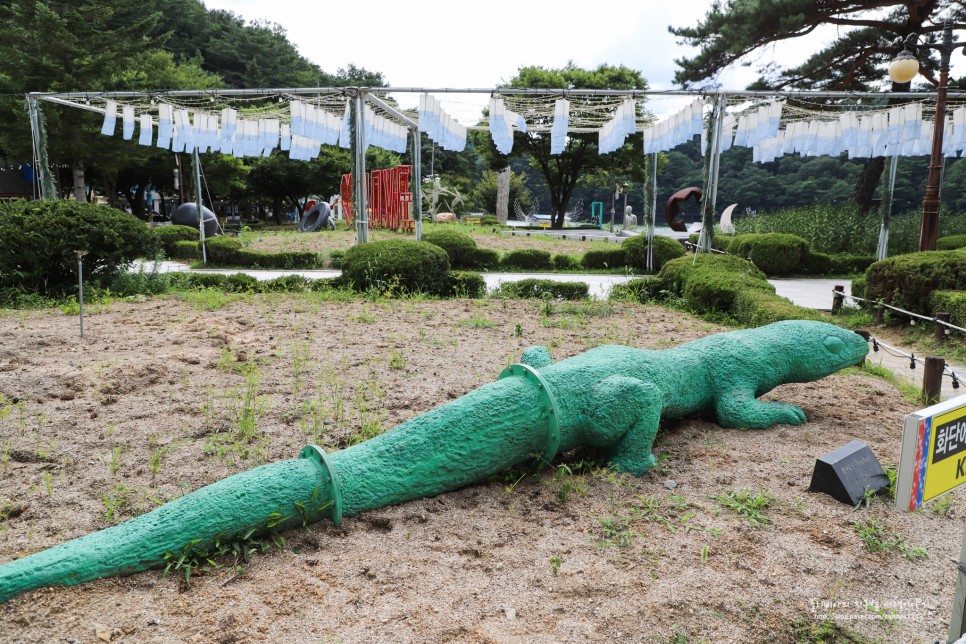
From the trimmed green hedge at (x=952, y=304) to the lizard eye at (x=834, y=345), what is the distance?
4.31 m

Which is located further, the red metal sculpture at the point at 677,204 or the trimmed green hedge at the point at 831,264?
the red metal sculpture at the point at 677,204

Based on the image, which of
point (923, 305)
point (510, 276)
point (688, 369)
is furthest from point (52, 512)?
point (510, 276)

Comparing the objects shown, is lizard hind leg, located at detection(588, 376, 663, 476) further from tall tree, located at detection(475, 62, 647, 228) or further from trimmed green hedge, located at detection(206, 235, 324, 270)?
tall tree, located at detection(475, 62, 647, 228)

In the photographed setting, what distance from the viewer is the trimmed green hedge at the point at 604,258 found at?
16.0 metres

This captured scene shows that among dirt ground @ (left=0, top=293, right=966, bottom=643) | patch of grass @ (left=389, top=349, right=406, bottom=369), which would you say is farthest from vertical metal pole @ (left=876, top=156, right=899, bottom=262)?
patch of grass @ (left=389, top=349, right=406, bottom=369)

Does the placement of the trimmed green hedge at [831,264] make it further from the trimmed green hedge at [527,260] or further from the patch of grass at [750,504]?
the patch of grass at [750,504]

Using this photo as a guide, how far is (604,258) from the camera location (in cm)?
1600

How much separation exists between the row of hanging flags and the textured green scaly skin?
299 inches

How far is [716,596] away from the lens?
8.26 ft

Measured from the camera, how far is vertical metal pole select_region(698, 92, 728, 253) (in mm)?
11625

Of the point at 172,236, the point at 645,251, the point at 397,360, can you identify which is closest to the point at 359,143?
the point at 397,360

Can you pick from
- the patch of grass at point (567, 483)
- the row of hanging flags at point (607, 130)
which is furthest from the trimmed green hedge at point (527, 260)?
the patch of grass at point (567, 483)

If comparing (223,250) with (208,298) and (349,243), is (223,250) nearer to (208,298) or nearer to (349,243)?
(349,243)

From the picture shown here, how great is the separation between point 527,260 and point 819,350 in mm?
11868
